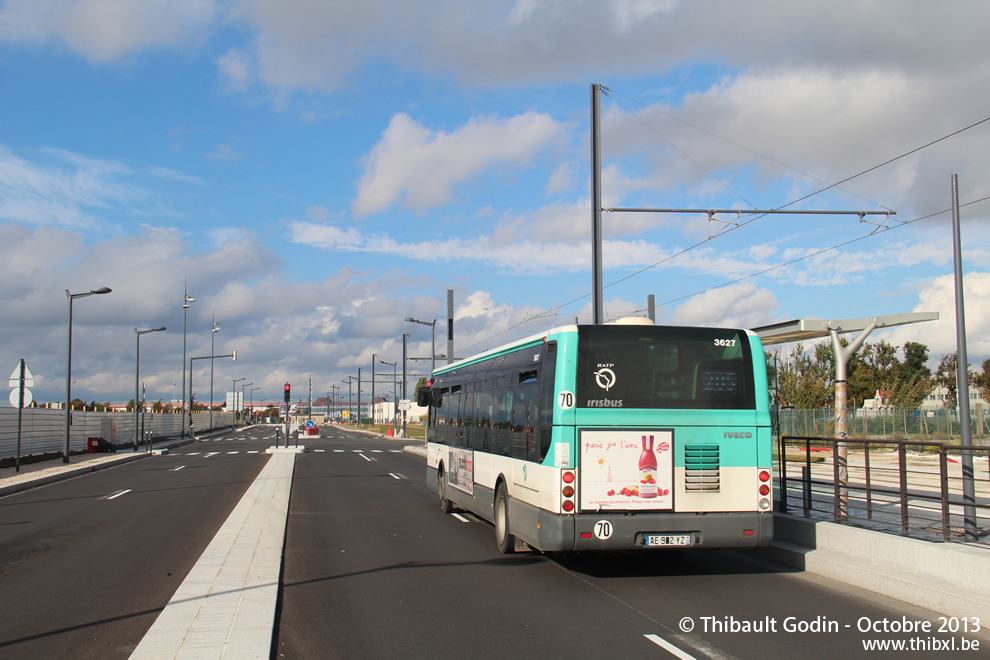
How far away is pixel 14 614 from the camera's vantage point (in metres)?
7.46

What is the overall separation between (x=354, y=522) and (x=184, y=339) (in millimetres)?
53049

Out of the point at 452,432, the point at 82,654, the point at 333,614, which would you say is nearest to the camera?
the point at 82,654

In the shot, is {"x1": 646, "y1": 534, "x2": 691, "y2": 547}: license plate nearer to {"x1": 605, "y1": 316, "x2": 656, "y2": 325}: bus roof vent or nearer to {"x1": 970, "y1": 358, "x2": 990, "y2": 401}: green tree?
{"x1": 605, "y1": 316, "x2": 656, "y2": 325}: bus roof vent

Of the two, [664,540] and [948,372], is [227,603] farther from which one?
[948,372]

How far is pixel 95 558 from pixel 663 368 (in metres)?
7.81

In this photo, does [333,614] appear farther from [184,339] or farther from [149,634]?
[184,339]

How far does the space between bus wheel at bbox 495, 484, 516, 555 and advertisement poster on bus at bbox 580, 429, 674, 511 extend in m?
2.19

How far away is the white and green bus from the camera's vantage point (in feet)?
29.7

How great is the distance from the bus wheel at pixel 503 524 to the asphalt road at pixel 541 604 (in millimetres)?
217

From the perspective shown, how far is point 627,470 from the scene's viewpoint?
9.18 meters

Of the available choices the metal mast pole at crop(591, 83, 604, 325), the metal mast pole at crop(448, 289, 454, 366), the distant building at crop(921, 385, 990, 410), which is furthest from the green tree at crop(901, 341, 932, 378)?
the metal mast pole at crop(591, 83, 604, 325)

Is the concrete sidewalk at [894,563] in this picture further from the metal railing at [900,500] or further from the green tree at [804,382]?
the green tree at [804,382]

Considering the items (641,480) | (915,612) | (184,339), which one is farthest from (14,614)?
(184,339)

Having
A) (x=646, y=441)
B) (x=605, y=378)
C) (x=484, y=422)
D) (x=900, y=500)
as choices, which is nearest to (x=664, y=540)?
(x=646, y=441)
